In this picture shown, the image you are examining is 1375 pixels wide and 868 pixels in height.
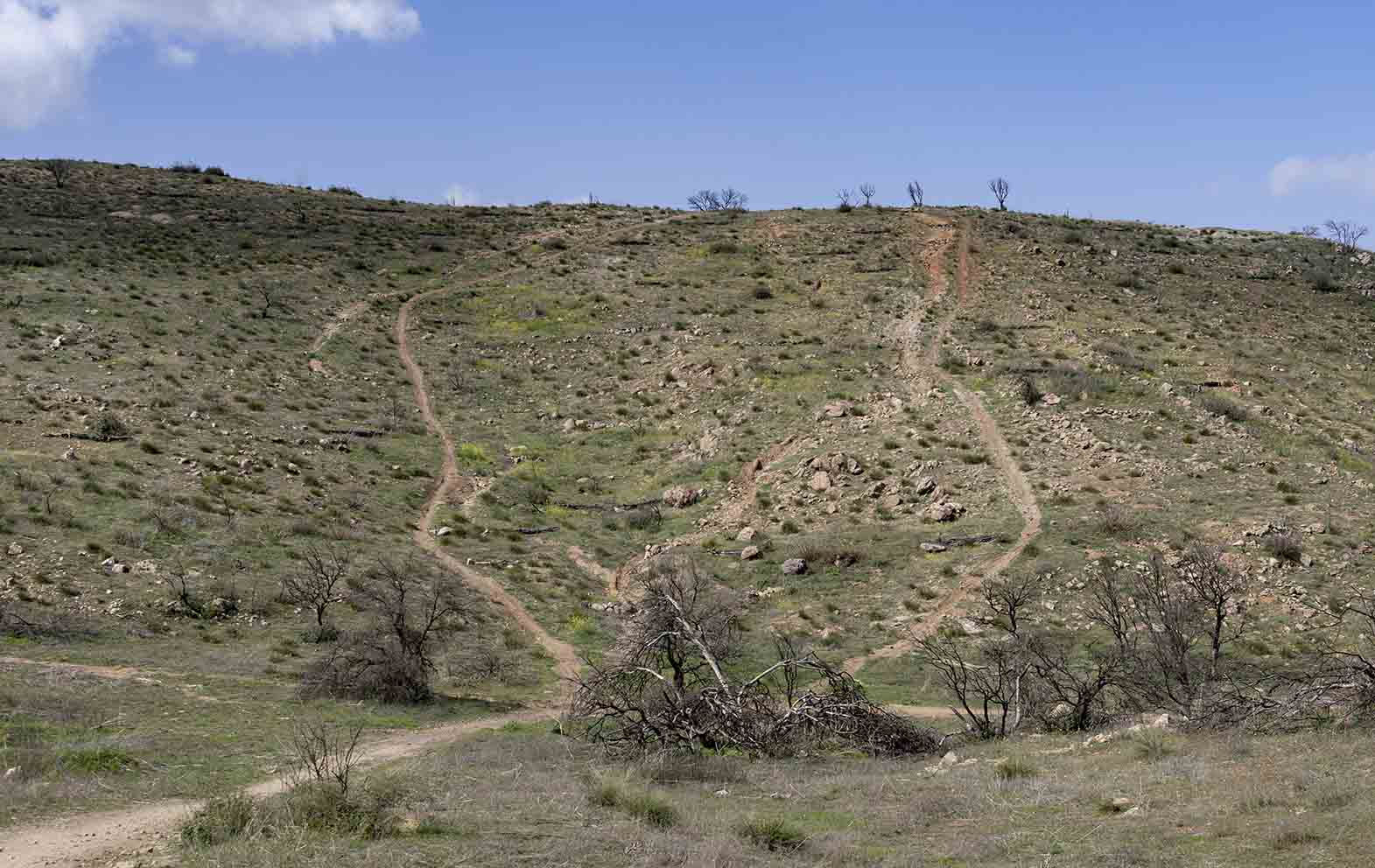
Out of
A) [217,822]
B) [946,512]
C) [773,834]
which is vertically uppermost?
[946,512]

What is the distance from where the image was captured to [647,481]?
35375 mm

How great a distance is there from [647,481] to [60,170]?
170ft

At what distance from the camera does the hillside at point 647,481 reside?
37.7ft

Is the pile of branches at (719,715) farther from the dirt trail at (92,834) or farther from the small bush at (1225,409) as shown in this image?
the small bush at (1225,409)

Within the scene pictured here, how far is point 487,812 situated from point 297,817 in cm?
187

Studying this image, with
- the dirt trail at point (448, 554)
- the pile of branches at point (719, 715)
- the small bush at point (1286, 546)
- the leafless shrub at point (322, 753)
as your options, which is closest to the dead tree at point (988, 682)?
the pile of branches at point (719, 715)

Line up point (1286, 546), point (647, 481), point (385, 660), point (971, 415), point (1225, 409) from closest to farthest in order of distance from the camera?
point (385, 660) < point (1286, 546) < point (1225, 409) < point (971, 415) < point (647, 481)

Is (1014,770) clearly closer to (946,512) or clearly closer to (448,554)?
(946,512)

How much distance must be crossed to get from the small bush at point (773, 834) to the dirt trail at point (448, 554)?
11.5 m

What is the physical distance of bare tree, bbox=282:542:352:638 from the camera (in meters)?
23.0

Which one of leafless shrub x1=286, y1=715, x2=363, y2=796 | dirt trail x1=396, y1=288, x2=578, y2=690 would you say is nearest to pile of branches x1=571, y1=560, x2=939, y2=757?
leafless shrub x1=286, y1=715, x2=363, y2=796

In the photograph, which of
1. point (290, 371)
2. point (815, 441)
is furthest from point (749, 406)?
point (290, 371)

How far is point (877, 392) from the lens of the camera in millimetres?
37062

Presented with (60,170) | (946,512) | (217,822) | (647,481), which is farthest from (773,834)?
(60,170)
